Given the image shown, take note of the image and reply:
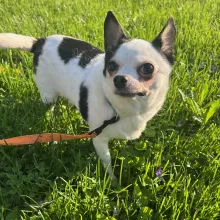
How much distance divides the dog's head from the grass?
421 mm

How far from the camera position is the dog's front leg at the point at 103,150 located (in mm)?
1884

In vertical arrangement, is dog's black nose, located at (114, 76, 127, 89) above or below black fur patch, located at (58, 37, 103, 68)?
above

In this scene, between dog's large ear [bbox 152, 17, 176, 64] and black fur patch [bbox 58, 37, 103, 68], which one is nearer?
dog's large ear [bbox 152, 17, 176, 64]

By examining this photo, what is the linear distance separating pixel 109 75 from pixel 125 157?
0.58 m

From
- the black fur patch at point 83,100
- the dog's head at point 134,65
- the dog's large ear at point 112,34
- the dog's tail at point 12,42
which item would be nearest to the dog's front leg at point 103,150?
the black fur patch at point 83,100

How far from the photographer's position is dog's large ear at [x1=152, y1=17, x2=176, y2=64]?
67.8 inches

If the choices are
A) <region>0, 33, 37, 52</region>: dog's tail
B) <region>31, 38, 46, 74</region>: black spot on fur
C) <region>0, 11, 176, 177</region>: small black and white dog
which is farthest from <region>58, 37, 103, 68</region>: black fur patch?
<region>0, 33, 37, 52</region>: dog's tail

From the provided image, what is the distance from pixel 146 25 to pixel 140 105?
2117 millimetres

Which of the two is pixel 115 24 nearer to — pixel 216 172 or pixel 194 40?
pixel 216 172

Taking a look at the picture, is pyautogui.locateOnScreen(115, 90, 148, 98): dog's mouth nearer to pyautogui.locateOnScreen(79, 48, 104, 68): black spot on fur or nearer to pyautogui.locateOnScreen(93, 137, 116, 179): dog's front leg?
pyautogui.locateOnScreen(93, 137, 116, 179): dog's front leg

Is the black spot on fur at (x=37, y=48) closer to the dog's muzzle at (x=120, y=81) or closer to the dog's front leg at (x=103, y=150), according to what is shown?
the dog's front leg at (x=103, y=150)

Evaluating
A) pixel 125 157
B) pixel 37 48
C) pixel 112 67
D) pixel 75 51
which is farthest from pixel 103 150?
pixel 37 48

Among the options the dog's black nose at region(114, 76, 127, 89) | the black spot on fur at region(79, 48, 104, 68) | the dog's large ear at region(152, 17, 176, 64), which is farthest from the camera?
the black spot on fur at region(79, 48, 104, 68)

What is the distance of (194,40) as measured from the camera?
3.18 m
